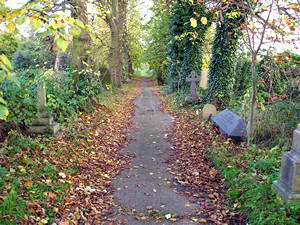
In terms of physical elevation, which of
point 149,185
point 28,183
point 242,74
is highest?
point 242,74

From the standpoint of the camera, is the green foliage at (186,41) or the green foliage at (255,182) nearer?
the green foliage at (255,182)

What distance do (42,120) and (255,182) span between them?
18.2ft

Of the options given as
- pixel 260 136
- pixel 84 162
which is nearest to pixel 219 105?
pixel 260 136

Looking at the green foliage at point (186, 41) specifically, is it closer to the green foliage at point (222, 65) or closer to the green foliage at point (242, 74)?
the green foliage at point (242, 74)

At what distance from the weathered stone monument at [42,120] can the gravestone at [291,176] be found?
5.65 metres

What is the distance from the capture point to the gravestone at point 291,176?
149 inches

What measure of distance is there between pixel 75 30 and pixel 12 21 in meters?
0.76

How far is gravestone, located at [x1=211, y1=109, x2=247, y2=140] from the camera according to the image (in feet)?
22.7

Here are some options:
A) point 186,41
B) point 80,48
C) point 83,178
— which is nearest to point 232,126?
point 83,178

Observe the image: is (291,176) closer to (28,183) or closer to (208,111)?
(28,183)

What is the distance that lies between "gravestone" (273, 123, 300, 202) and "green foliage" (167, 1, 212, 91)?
1043cm

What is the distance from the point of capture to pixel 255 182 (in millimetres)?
4602

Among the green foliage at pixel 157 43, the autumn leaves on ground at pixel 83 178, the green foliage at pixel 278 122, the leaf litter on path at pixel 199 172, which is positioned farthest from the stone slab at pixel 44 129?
the green foliage at pixel 157 43

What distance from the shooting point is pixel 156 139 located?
884 centimetres
